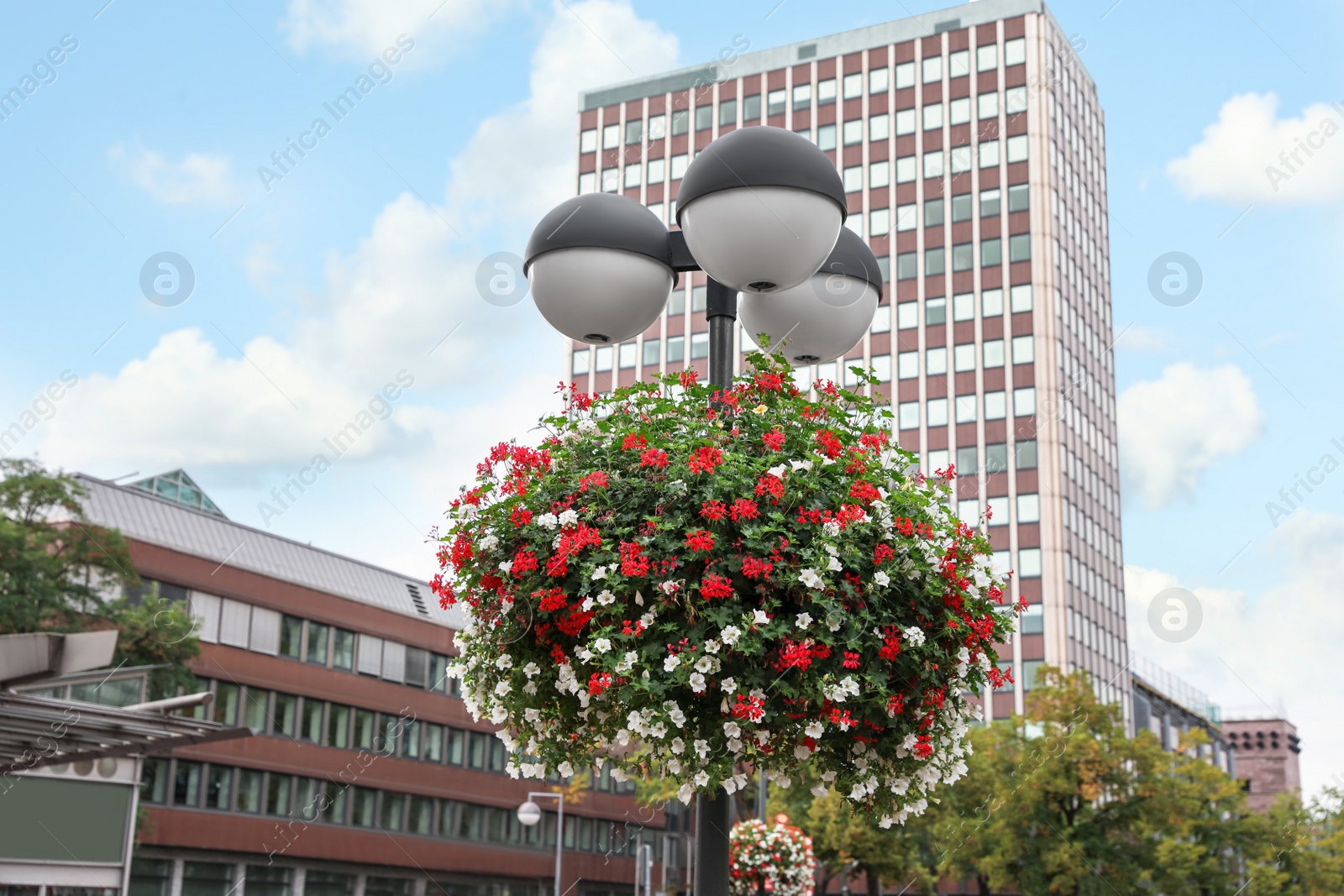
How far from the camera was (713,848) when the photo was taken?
5.48 metres

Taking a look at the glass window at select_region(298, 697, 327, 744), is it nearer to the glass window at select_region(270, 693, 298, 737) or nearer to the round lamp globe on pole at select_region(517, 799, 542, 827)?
the glass window at select_region(270, 693, 298, 737)

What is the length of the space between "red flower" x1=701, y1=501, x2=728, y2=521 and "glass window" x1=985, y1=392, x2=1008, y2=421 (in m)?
72.8

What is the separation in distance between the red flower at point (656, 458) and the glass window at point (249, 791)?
1632 inches

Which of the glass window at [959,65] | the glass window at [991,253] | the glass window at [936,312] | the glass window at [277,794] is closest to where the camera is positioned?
the glass window at [277,794]

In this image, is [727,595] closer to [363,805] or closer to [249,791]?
[249,791]

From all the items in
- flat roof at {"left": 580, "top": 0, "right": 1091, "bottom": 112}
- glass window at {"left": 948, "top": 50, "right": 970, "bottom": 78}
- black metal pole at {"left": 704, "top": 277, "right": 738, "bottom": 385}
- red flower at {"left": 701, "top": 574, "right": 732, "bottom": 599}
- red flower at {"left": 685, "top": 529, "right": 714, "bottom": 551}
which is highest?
flat roof at {"left": 580, "top": 0, "right": 1091, "bottom": 112}

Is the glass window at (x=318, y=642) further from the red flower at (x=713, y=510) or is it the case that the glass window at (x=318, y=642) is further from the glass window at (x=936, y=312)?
the red flower at (x=713, y=510)

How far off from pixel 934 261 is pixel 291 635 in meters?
46.5

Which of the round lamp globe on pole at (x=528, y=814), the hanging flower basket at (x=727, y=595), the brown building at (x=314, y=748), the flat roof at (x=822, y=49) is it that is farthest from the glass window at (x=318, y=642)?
the flat roof at (x=822, y=49)

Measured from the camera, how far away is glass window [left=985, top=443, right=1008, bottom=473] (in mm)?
75000

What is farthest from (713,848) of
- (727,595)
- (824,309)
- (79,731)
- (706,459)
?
(79,731)

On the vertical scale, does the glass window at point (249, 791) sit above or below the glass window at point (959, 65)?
below

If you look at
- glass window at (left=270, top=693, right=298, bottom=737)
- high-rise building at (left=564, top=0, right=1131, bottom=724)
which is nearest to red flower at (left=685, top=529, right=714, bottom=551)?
glass window at (left=270, top=693, right=298, bottom=737)

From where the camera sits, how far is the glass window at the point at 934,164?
79875 millimetres
